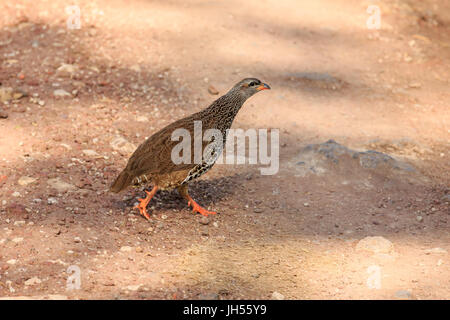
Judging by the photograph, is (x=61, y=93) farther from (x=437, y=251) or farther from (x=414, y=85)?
(x=414, y=85)

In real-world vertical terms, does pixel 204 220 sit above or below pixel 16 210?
below

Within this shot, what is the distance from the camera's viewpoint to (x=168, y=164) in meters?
4.86

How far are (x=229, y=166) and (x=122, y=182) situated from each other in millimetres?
1581

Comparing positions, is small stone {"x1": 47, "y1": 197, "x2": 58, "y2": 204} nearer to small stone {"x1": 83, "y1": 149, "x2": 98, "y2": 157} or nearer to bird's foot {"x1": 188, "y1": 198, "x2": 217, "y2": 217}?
small stone {"x1": 83, "y1": 149, "x2": 98, "y2": 157}

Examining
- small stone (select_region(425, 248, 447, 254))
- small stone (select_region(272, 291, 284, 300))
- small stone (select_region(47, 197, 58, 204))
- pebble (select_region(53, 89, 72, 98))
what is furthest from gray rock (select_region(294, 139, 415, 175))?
pebble (select_region(53, 89, 72, 98))

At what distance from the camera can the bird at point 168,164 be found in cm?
486

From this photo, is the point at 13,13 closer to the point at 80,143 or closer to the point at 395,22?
the point at 80,143

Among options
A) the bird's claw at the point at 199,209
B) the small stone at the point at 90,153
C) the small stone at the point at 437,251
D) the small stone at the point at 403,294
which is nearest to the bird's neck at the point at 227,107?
the bird's claw at the point at 199,209

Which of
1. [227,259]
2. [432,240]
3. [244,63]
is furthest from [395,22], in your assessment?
[227,259]

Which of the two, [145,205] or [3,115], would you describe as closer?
[145,205]

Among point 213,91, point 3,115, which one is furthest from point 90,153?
point 213,91

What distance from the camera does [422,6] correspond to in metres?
10.5

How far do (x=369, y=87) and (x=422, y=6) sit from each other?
3.51 m

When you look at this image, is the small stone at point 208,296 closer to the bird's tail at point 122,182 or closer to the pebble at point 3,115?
the bird's tail at point 122,182
